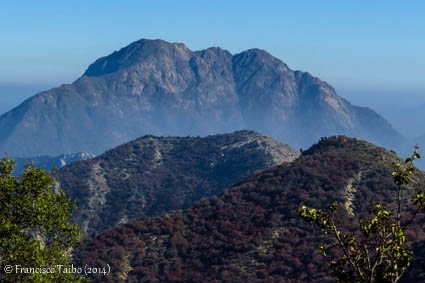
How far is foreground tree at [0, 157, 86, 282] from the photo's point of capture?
3143 centimetres

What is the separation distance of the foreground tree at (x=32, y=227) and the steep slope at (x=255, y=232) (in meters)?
41.5

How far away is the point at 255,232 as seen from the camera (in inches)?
3450

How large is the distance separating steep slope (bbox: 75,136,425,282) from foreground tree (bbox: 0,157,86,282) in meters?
41.5

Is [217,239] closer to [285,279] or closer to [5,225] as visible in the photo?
[285,279]

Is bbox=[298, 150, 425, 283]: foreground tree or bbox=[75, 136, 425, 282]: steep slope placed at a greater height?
bbox=[75, 136, 425, 282]: steep slope

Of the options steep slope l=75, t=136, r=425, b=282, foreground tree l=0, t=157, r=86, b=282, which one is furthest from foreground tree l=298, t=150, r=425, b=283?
steep slope l=75, t=136, r=425, b=282

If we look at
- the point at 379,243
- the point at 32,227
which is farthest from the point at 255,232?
the point at 379,243

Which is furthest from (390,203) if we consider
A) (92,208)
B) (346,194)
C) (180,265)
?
(92,208)

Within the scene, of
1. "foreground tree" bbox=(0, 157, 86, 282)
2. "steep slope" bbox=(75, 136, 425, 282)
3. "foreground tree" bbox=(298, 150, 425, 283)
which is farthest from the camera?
"steep slope" bbox=(75, 136, 425, 282)

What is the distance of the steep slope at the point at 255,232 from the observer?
257 feet

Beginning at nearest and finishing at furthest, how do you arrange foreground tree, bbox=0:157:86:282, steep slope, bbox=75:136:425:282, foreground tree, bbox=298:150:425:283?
foreground tree, bbox=298:150:425:283 < foreground tree, bbox=0:157:86:282 < steep slope, bbox=75:136:425:282

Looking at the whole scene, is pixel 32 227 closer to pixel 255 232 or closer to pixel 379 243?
pixel 379 243

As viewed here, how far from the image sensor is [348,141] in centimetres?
12619

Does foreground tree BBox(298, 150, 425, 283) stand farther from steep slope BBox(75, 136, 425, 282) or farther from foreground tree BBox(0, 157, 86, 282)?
steep slope BBox(75, 136, 425, 282)
